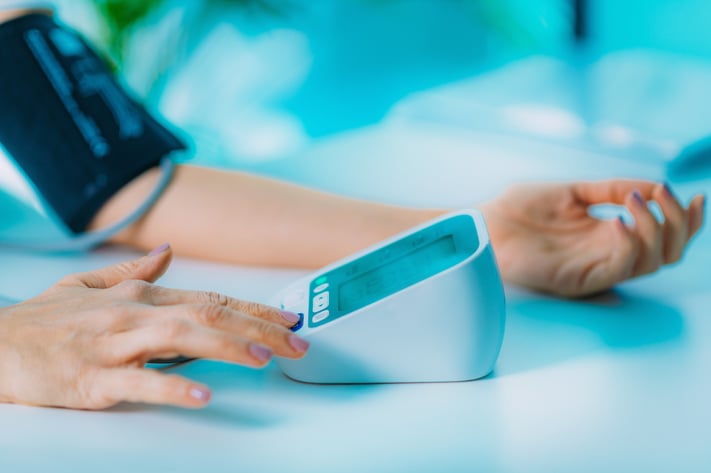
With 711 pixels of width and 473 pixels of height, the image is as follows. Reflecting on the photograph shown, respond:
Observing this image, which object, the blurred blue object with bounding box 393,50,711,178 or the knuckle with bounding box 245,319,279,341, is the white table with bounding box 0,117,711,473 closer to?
the knuckle with bounding box 245,319,279,341

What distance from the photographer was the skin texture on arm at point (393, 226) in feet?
2.22

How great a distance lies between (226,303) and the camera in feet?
1.70

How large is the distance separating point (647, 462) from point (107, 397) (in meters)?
0.30

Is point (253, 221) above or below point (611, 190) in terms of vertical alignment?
below

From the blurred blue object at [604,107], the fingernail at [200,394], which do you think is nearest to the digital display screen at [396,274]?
the fingernail at [200,394]

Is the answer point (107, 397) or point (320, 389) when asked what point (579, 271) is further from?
point (107, 397)

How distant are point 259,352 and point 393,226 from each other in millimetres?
324

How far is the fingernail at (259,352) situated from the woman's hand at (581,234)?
0.31 m

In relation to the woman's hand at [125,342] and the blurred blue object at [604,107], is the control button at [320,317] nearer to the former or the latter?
the woman's hand at [125,342]

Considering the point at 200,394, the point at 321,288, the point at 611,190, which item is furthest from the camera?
the point at 611,190

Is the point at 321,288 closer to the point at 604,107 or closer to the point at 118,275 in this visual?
the point at 118,275

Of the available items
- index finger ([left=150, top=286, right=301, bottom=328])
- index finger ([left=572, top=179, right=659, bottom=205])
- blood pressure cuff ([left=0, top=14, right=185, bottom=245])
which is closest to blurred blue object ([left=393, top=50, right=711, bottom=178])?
index finger ([left=572, top=179, right=659, bottom=205])

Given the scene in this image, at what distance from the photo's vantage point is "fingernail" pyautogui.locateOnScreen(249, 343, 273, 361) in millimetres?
454

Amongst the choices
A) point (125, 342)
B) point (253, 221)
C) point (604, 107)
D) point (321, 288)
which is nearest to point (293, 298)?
point (321, 288)
